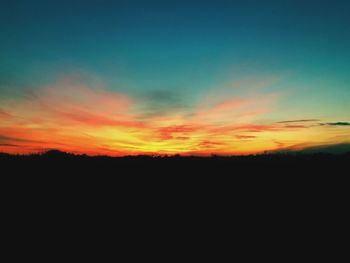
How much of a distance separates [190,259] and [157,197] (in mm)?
5137

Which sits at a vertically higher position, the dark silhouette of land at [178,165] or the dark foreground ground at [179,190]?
the dark silhouette of land at [178,165]

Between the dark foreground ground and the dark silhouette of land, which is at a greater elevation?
the dark silhouette of land

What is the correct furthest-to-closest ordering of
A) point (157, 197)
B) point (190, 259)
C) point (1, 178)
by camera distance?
point (1, 178) → point (157, 197) → point (190, 259)

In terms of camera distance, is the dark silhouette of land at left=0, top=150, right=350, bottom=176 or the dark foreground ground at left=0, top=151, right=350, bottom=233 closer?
the dark foreground ground at left=0, top=151, right=350, bottom=233

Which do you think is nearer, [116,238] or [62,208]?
[116,238]

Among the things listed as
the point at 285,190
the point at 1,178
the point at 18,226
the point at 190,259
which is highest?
the point at 1,178

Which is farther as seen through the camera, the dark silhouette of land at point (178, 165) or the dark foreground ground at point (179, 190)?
the dark silhouette of land at point (178, 165)

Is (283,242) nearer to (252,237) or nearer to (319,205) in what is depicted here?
(252,237)

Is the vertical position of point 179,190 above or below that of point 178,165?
below

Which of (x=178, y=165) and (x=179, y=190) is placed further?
(x=178, y=165)

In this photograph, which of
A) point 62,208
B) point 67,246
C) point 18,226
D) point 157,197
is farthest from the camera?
point 157,197

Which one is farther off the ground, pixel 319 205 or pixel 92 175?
pixel 92 175

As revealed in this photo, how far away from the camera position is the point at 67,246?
9320mm

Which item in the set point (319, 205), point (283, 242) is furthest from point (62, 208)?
point (319, 205)
